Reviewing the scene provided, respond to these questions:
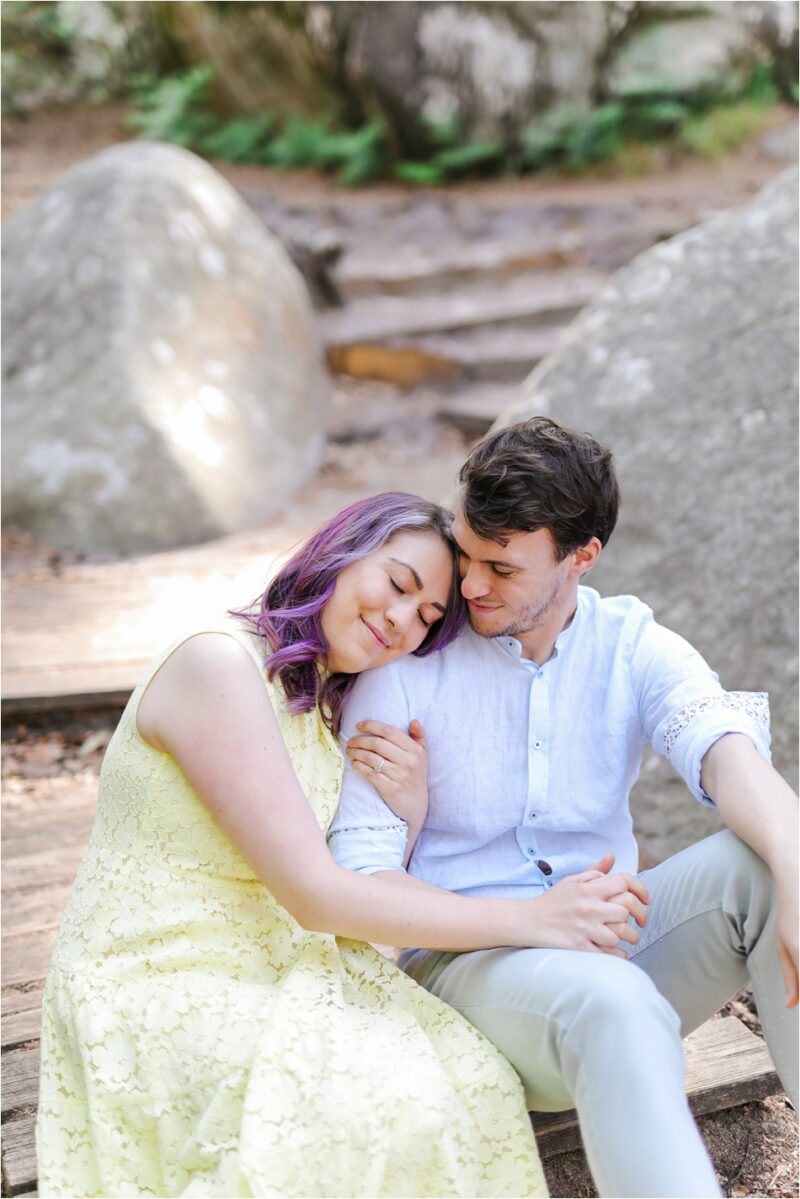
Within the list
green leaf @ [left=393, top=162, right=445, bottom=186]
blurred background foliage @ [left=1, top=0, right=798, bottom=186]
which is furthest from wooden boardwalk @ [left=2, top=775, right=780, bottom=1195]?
blurred background foliage @ [left=1, top=0, right=798, bottom=186]

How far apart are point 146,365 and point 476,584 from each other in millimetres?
3856

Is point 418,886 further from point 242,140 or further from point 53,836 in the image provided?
point 242,140

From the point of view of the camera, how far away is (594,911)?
180cm

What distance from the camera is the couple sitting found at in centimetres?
164

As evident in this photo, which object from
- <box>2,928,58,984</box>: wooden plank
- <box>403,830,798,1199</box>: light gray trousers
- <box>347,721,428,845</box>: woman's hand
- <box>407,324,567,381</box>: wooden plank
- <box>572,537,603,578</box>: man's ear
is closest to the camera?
<box>403,830,798,1199</box>: light gray trousers

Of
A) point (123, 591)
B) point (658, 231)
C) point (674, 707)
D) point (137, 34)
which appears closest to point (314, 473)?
point (123, 591)

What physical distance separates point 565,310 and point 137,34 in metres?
5.13

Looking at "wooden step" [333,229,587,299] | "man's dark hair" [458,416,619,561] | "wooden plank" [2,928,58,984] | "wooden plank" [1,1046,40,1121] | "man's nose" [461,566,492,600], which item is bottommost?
"wooden step" [333,229,587,299]

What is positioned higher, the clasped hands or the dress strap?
the dress strap

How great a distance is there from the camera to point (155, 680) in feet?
6.08

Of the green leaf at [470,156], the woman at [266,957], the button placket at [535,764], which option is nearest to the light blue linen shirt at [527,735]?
the button placket at [535,764]

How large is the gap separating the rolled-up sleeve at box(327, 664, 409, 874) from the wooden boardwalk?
56 centimetres

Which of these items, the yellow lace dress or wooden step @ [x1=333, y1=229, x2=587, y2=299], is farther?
wooden step @ [x1=333, y1=229, x2=587, y2=299]

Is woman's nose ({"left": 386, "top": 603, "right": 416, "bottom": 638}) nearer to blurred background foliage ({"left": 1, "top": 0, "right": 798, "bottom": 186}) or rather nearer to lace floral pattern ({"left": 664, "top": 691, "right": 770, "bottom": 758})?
lace floral pattern ({"left": 664, "top": 691, "right": 770, "bottom": 758})
